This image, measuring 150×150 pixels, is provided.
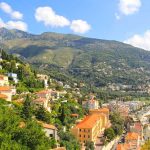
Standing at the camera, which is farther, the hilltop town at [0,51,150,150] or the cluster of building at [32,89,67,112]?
the cluster of building at [32,89,67,112]

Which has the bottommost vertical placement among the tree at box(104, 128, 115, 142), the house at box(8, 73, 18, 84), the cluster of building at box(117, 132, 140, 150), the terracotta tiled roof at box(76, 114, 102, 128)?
the cluster of building at box(117, 132, 140, 150)

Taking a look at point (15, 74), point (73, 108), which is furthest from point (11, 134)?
point (15, 74)

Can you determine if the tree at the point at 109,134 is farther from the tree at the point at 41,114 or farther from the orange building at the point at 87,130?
the tree at the point at 41,114

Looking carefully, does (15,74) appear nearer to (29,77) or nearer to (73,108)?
(29,77)

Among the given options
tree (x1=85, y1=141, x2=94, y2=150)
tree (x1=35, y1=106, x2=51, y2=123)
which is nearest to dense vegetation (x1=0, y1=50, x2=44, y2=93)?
tree (x1=35, y1=106, x2=51, y2=123)

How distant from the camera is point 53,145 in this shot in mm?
43000

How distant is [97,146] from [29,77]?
2537cm

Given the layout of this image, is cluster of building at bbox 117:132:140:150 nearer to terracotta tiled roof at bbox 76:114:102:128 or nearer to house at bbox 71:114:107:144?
house at bbox 71:114:107:144

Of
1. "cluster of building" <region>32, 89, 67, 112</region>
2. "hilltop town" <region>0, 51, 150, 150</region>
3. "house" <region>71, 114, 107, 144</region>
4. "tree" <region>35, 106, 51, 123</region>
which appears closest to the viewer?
"hilltop town" <region>0, 51, 150, 150</region>

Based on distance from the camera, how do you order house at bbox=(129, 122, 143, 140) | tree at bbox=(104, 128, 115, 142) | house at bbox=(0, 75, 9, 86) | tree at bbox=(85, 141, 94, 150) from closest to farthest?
1. tree at bbox=(85, 141, 94, 150)
2. tree at bbox=(104, 128, 115, 142)
3. house at bbox=(0, 75, 9, 86)
4. house at bbox=(129, 122, 143, 140)

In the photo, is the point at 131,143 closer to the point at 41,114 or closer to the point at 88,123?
the point at 88,123

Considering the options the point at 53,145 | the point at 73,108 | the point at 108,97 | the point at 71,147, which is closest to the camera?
the point at 53,145

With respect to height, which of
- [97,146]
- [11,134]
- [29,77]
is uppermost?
[29,77]

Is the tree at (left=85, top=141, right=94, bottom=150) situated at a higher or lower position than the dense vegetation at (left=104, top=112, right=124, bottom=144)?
lower
